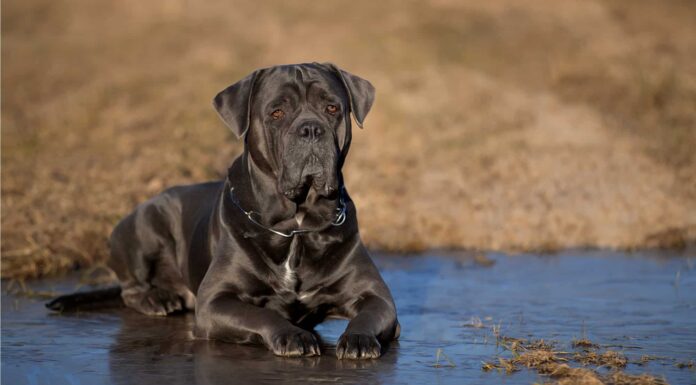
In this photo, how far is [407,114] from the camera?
15.4 meters

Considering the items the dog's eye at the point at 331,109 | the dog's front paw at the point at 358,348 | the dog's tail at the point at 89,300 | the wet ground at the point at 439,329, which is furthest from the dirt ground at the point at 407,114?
the dog's front paw at the point at 358,348

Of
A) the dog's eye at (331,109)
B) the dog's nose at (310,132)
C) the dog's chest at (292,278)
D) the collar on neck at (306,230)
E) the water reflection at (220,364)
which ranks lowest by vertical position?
the water reflection at (220,364)

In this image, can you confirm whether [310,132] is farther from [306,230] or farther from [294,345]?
[294,345]

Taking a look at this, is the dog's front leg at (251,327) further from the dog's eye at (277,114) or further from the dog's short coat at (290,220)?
the dog's eye at (277,114)

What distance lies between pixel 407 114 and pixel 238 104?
889cm

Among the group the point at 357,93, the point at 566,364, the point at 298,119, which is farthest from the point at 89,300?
the point at 566,364

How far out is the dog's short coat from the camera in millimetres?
6309

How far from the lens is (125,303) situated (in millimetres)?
7992

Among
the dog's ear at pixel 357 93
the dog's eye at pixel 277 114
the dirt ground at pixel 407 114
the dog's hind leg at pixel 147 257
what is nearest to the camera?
the dog's eye at pixel 277 114

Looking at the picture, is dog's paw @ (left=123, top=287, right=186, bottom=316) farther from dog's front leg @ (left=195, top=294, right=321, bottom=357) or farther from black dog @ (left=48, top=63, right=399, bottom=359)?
dog's front leg @ (left=195, top=294, right=321, bottom=357)

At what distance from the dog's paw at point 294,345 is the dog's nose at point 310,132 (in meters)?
1.12

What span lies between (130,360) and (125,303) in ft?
6.85

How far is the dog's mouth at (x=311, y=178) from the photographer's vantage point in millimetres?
6285

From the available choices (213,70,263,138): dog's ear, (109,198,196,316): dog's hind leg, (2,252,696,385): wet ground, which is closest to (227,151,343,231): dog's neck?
(213,70,263,138): dog's ear
